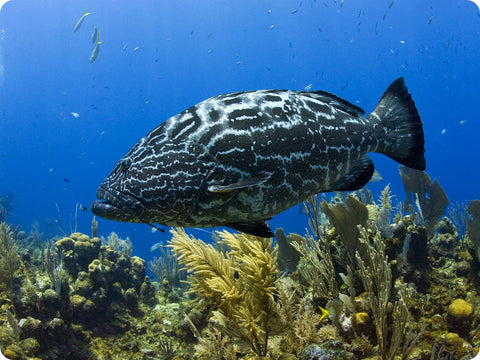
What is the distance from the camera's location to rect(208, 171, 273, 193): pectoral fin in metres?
1.94

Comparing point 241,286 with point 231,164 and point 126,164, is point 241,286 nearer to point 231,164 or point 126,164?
point 231,164

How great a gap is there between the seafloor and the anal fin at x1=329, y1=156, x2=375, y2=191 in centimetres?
130

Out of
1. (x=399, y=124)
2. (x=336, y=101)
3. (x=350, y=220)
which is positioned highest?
(x=350, y=220)

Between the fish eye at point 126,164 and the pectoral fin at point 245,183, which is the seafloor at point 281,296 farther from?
the fish eye at point 126,164

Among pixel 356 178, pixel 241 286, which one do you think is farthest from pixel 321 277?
pixel 356 178

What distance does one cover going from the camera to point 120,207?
2.07 m

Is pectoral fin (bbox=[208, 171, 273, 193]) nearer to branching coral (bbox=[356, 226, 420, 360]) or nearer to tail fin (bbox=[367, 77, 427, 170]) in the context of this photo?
tail fin (bbox=[367, 77, 427, 170])

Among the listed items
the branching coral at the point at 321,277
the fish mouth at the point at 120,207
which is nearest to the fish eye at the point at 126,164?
the fish mouth at the point at 120,207

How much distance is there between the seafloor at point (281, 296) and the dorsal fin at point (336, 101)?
1.85 m

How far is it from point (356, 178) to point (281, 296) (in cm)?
248

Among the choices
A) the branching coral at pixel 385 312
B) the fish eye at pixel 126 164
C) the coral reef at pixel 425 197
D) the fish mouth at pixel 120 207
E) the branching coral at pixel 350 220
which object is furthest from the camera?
the coral reef at pixel 425 197

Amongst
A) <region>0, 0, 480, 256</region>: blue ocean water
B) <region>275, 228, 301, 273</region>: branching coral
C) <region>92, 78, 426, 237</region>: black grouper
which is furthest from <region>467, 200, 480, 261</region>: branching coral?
<region>0, 0, 480, 256</region>: blue ocean water

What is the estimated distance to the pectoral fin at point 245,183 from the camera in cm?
194

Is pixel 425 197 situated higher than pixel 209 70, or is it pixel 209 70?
pixel 209 70
